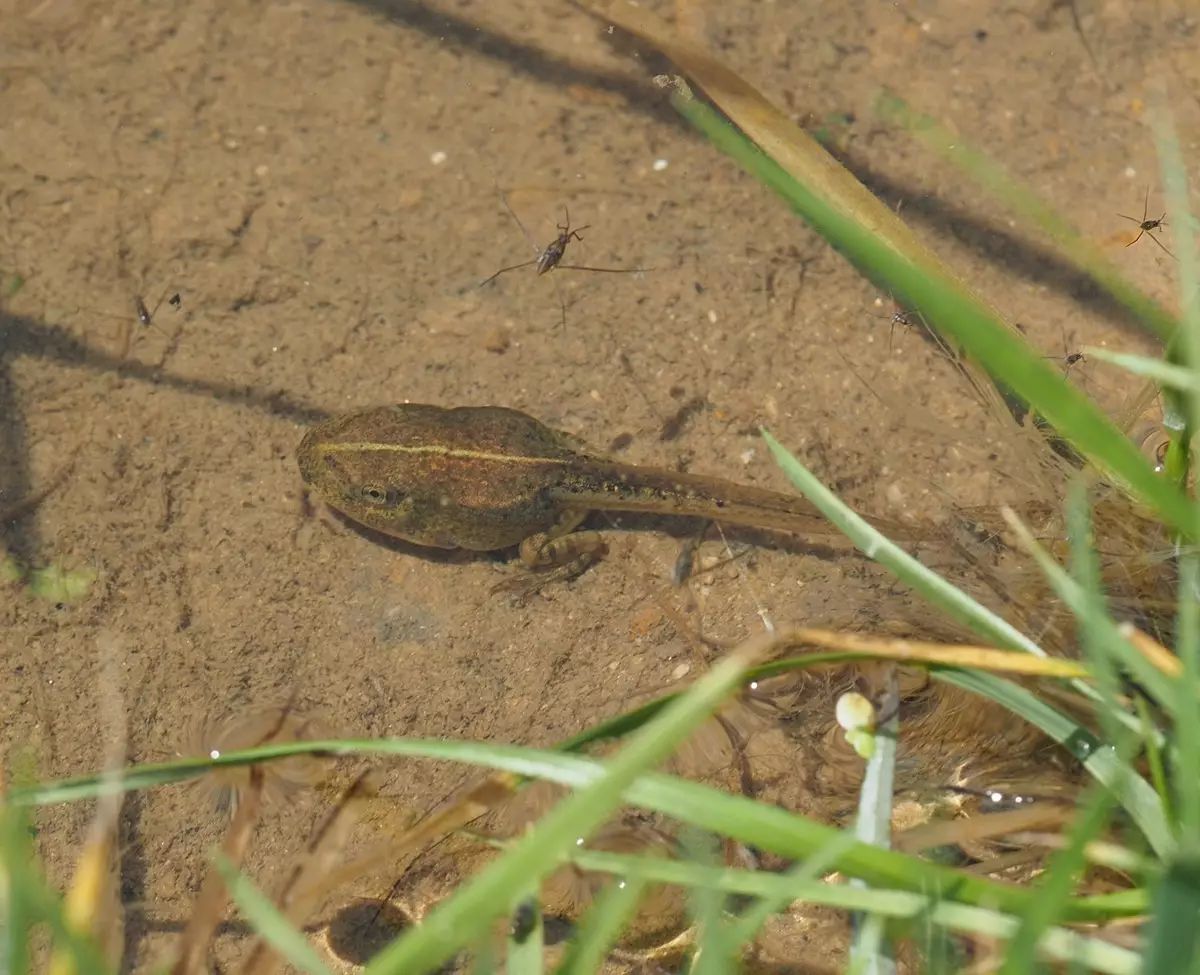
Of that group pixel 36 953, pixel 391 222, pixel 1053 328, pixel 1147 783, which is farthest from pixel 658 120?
pixel 36 953

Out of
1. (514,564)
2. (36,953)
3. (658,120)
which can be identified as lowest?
(36,953)

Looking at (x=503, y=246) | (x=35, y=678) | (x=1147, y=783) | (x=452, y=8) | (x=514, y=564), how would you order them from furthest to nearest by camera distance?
1. (x=452, y=8)
2. (x=503, y=246)
3. (x=514, y=564)
4. (x=35, y=678)
5. (x=1147, y=783)

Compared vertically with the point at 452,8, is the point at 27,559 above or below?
below

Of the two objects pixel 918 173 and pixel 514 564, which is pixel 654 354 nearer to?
pixel 514 564

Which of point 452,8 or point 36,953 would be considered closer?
point 36,953

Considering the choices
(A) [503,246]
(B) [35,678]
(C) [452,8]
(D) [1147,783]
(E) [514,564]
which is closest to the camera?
(D) [1147,783]

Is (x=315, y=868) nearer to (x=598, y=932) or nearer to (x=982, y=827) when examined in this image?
(x=598, y=932)

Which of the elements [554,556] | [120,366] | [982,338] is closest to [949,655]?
[982,338]
